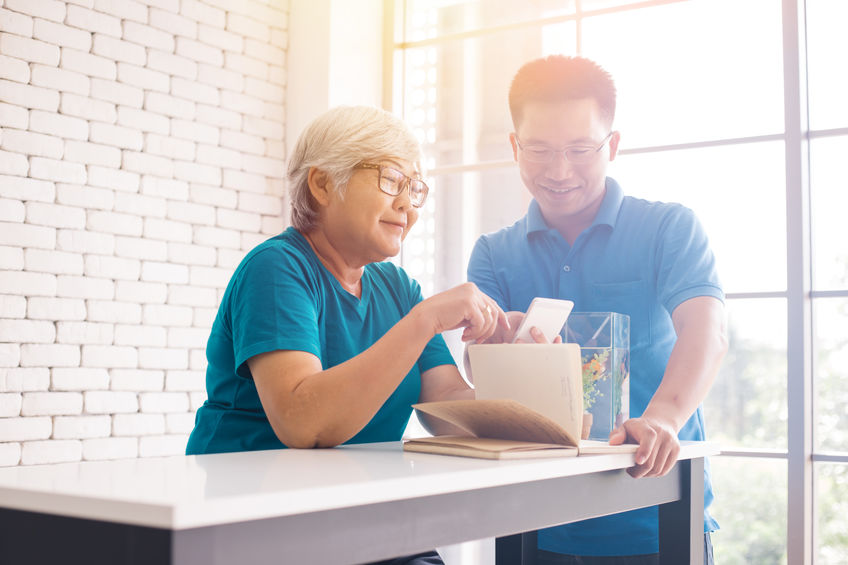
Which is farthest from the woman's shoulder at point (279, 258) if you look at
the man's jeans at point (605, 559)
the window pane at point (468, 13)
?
the window pane at point (468, 13)

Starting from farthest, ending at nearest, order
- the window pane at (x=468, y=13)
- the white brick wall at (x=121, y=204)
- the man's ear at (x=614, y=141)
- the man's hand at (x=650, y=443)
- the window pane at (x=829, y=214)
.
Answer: the window pane at (x=468, y=13) → the white brick wall at (x=121, y=204) → the window pane at (x=829, y=214) → the man's ear at (x=614, y=141) → the man's hand at (x=650, y=443)

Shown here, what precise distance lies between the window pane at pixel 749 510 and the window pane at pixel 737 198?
63 cm

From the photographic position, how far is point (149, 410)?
347 cm

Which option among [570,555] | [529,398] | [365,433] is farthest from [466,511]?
[570,555]

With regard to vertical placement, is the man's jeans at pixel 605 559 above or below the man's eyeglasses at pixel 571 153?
below

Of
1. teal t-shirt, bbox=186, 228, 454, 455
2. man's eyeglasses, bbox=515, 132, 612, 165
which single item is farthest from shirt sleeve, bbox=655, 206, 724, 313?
teal t-shirt, bbox=186, 228, 454, 455

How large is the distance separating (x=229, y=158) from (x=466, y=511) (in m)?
2.99

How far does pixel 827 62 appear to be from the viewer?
9.81 ft

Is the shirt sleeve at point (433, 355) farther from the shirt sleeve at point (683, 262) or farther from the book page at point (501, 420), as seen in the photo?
the shirt sleeve at point (683, 262)

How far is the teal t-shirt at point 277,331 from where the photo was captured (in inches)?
54.8

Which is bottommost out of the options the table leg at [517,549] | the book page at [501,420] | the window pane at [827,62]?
the table leg at [517,549]

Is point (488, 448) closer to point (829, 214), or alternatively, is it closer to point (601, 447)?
point (601, 447)

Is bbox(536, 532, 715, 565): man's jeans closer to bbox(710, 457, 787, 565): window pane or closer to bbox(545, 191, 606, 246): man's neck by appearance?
bbox(545, 191, 606, 246): man's neck

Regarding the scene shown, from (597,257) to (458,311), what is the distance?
74cm
